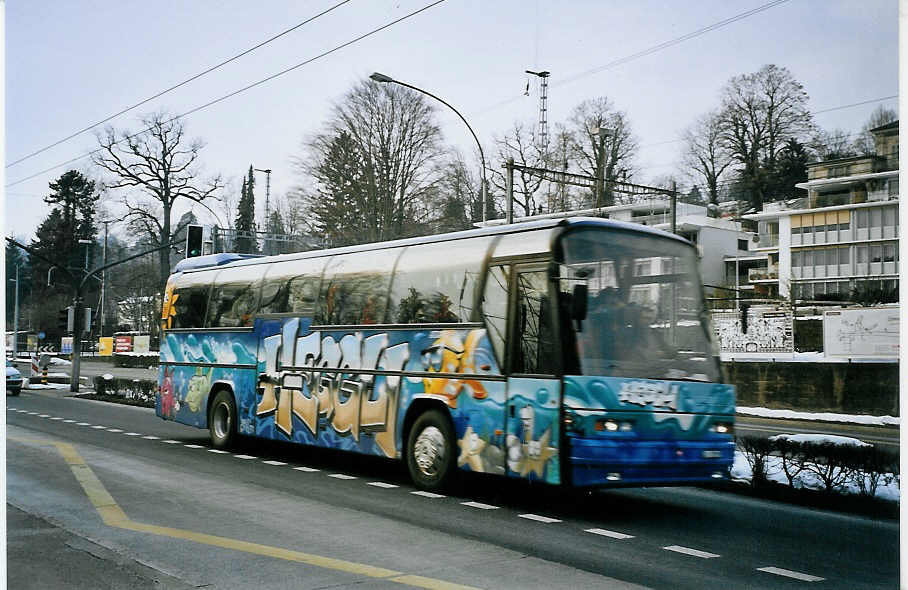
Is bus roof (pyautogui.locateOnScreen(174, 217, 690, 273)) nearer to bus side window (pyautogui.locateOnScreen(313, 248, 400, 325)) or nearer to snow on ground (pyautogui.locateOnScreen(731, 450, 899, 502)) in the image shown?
bus side window (pyautogui.locateOnScreen(313, 248, 400, 325))

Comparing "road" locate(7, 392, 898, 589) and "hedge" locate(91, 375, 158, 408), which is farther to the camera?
"hedge" locate(91, 375, 158, 408)

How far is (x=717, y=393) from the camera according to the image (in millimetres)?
10000

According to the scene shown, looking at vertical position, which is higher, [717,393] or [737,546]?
[717,393]

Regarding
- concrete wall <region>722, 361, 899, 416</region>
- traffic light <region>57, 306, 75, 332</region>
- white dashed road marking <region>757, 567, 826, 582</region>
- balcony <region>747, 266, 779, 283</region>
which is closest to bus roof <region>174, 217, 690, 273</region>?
white dashed road marking <region>757, 567, 826, 582</region>

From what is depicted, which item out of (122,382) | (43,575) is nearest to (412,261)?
(43,575)

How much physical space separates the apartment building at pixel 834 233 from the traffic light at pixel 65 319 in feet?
63.3

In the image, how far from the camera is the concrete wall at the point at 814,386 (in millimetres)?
27250

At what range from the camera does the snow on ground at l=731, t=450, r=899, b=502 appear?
1010cm

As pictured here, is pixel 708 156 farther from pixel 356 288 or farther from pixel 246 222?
pixel 246 222

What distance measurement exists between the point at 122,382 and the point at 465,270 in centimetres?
2287

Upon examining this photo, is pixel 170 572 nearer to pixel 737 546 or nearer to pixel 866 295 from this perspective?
pixel 737 546

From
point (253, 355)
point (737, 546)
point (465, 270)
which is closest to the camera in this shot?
point (737, 546)

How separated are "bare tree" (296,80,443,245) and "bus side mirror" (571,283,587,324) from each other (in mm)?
14045

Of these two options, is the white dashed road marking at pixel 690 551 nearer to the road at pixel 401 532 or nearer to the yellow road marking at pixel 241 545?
the road at pixel 401 532
